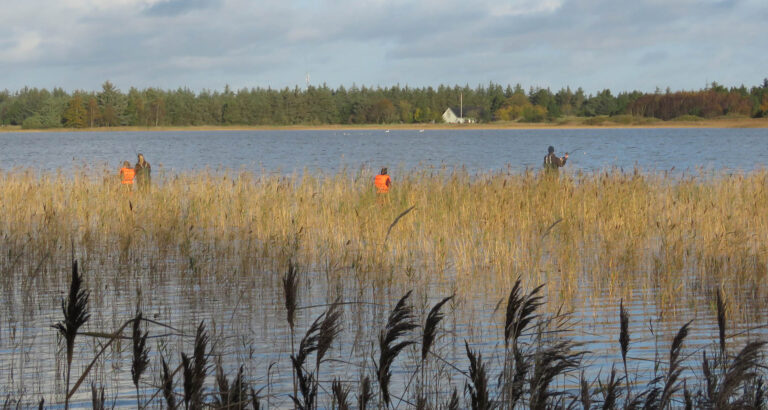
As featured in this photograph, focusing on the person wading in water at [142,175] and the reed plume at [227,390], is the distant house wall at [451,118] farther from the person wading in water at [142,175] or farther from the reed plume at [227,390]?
the reed plume at [227,390]

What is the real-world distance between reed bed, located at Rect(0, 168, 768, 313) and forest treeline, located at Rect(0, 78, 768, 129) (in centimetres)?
11145

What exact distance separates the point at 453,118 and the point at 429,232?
145 meters

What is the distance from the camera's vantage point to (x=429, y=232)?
11672 mm

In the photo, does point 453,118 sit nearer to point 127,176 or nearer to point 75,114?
point 75,114

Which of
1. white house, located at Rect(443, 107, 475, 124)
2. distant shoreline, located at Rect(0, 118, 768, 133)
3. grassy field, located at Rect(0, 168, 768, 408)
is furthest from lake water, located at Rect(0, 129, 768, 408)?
white house, located at Rect(443, 107, 475, 124)

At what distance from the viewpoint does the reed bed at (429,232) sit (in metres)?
8.90

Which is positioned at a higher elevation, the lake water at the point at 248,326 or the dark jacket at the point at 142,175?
the dark jacket at the point at 142,175

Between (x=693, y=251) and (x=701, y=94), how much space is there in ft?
413

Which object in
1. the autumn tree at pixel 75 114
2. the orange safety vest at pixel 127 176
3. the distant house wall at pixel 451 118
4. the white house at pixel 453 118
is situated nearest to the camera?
the orange safety vest at pixel 127 176

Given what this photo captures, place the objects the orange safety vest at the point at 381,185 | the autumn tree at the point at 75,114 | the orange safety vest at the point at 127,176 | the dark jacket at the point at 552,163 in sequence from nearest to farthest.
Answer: the orange safety vest at the point at 381,185
the orange safety vest at the point at 127,176
the dark jacket at the point at 552,163
the autumn tree at the point at 75,114

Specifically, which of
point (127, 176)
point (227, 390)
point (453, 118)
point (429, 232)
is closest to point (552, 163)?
point (429, 232)

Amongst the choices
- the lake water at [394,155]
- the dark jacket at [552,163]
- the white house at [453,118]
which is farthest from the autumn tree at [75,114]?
the dark jacket at [552,163]

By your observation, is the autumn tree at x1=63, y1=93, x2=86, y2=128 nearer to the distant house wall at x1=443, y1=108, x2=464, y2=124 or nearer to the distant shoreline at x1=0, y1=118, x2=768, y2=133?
the distant shoreline at x1=0, y1=118, x2=768, y2=133

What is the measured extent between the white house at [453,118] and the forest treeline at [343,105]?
5.24 feet
